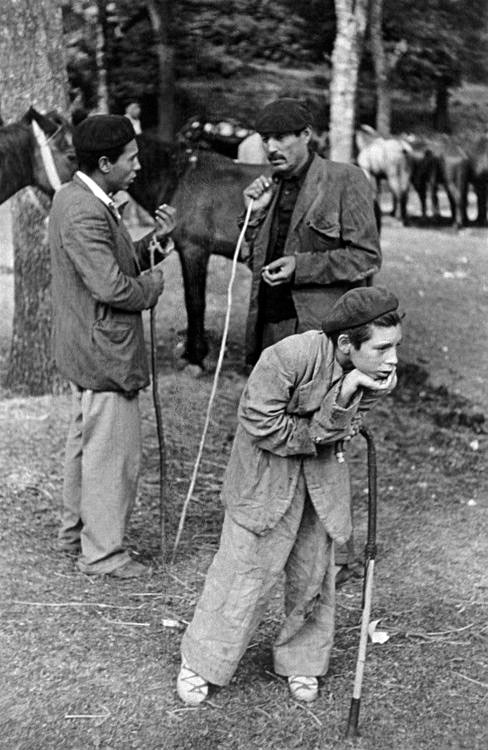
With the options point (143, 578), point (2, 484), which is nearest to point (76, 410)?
point (143, 578)

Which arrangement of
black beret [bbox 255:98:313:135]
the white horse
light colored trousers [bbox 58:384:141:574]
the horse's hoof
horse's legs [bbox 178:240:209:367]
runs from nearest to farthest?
1. black beret [bbox 255:98:313:135]
2. light colored trousers [bbox 58:384:141:574]
3. horse's legs [bbox 178:240:209:367]
4. the horse's hoof
5. the white horse

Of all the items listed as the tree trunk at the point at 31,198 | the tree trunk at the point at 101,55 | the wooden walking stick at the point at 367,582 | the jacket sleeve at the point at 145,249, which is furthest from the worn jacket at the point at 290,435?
the tree trunk at the point at 101,55

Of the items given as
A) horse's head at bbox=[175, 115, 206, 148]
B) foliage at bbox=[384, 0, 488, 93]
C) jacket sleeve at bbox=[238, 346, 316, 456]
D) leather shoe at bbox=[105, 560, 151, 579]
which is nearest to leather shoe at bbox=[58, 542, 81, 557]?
leather shoe at bbox=[105, 560, 151, 579]

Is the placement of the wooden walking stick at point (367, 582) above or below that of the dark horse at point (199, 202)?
above

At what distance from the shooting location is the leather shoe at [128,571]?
16.5 feet

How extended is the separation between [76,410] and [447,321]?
530cm

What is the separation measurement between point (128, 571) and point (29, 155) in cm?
291

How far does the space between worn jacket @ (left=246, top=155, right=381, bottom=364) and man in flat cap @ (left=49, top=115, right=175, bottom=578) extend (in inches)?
23.9

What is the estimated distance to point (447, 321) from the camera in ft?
31.6

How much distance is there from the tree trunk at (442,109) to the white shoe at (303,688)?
21.1 feet

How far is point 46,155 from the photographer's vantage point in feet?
22.1

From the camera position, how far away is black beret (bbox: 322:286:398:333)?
3.48 m

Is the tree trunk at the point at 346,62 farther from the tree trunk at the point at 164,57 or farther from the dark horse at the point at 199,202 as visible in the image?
the dark horse at the point at 199,202

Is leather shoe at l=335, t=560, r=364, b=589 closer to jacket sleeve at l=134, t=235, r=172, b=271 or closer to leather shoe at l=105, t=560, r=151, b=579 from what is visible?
leather shoe at l=105, t=560, r=151, b=579
